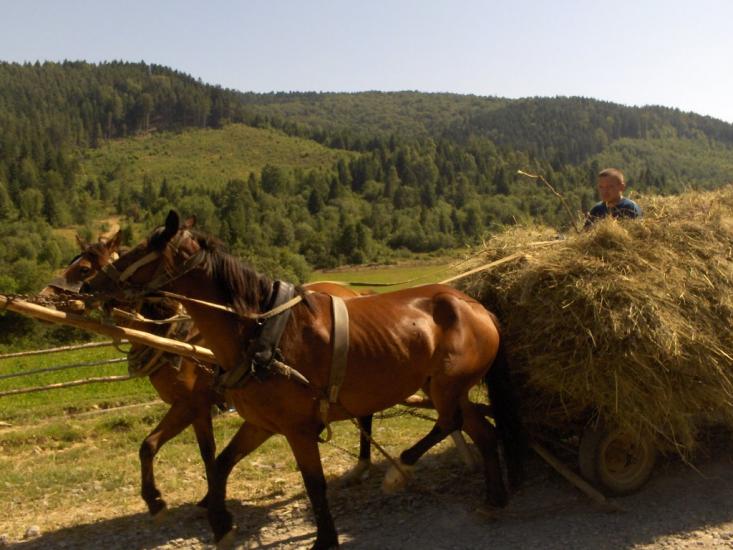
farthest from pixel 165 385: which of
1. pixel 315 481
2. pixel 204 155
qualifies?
pixel 204 155

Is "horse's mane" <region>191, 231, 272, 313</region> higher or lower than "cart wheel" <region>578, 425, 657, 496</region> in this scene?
higher

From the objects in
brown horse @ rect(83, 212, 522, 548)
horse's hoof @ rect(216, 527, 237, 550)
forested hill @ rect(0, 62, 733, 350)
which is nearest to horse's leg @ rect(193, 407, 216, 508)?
brown horse @ rect(83, 212, 522, 548)

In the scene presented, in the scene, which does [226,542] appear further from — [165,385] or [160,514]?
[165,385]

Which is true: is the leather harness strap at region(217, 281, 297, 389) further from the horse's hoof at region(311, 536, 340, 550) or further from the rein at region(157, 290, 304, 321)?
the horse's hoof at region(311, 536, 340, 550)

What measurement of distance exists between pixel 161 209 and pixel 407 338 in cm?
9487

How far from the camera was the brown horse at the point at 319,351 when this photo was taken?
13.9ft

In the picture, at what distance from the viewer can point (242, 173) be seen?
129 metres

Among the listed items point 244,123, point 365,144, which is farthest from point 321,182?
point 244,123

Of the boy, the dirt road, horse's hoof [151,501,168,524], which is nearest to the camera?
the dirt road

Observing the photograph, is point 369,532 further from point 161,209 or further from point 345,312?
point 161,209

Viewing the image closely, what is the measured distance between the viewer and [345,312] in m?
4.68

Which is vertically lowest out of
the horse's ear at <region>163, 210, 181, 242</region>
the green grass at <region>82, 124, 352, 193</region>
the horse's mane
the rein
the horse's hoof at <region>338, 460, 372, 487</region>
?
the horse's hoof at <region>338, 460, 372, 487</region>

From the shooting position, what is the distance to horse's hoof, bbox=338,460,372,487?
617 cm

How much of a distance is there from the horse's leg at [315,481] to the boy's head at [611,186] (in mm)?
3943
